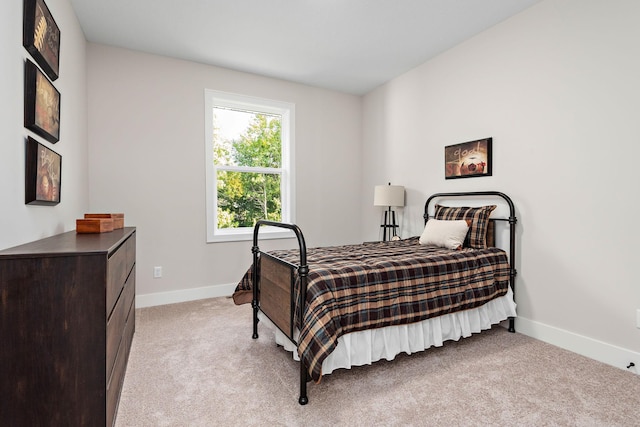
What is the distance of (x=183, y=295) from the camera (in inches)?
144

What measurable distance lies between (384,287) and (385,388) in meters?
0.58

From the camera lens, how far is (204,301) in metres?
3.68

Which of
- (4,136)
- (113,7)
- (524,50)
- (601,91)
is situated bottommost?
(4,136)

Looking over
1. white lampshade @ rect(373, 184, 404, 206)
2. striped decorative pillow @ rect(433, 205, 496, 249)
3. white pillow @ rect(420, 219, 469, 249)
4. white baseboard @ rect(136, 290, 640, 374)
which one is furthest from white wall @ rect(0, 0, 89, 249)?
striped decorative pillow @ rect(433, 205, 496, 249)

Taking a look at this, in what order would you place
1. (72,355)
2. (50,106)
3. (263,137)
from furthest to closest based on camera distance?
(263,137)
(50,106)
(72,355)

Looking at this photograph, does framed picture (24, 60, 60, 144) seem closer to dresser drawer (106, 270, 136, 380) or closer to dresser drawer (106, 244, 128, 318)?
dresser drawer (106, 244, 128, 318)

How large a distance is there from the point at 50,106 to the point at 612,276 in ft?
12.5

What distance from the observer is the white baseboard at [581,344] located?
2178 mm

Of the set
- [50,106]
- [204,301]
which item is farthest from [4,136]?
[204,301]

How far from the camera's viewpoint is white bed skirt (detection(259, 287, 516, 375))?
76.5 inches

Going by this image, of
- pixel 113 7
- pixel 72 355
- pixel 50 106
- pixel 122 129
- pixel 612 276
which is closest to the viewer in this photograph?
pixel 72 355

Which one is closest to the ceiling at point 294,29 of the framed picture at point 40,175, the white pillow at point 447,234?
the framed picture at point 40,175

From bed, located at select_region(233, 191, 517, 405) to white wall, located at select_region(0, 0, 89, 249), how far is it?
1323 mm

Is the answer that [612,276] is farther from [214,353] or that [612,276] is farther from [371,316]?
[214,353]
